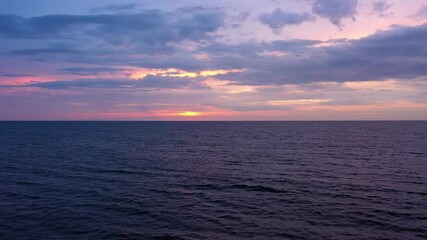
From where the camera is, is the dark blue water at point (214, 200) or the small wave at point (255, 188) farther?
the small wave at point (255, 188)

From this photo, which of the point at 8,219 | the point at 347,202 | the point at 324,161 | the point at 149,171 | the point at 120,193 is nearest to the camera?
the point at 8,219

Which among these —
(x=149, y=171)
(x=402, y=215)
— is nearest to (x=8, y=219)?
(x=149, y=171)

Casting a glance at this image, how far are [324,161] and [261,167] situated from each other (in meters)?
14.1

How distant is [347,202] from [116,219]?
2182 centimetres

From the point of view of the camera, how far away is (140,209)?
3080 cm

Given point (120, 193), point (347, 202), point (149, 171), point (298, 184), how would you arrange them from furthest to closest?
point (149, 171) → point (298, 184) → point (120, 193) → point (347, 202)

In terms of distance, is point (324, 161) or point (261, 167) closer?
point (261, 167)

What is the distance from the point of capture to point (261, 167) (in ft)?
178

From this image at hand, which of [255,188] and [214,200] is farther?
[255,188]

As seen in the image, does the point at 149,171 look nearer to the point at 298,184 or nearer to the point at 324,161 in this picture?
the point at 298,184

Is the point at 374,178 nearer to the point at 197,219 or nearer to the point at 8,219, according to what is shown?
the point at 197,219

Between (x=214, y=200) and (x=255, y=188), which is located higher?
(x=255, y=188)

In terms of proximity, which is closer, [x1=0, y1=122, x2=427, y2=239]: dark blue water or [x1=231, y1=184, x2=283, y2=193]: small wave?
[x1=0, y1=122, x2=427, y2=239]: dark blue water

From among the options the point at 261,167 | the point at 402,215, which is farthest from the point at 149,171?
the point at 402,215
